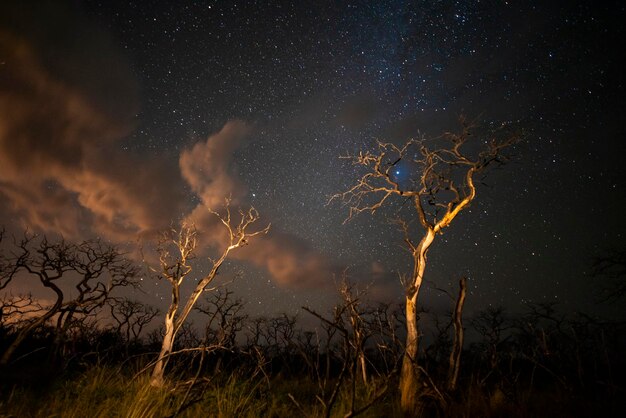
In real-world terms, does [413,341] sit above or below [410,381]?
above

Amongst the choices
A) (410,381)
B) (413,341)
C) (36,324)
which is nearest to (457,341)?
(413,341)

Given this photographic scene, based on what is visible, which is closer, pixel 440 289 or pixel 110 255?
pixel 440 289

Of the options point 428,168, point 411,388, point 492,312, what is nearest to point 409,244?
point 428,168

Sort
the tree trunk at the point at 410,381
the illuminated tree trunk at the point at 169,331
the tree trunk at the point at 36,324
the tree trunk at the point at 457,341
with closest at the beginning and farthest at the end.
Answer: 1. the tree trunk at the point at 457,341
2. the tree trunk at the point at 410,381
3. the tree trunk at the point at 36,324
4. the illuminated tree trunk at the point at 169,331

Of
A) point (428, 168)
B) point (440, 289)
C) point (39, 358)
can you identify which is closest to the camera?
point (440, 289)

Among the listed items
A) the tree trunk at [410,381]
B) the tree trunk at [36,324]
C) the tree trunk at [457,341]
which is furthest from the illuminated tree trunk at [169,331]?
the tree trunk at [457,341]

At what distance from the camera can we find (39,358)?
2362 cm

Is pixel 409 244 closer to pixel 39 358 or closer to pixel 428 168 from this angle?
pixel 428 168

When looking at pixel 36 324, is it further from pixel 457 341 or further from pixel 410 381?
pixel 457 341

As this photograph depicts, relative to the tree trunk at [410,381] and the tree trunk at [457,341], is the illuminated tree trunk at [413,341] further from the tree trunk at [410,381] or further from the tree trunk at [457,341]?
the tree trunk at [457,341]

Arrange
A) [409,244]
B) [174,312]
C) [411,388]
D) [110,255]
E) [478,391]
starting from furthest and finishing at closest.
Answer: [110,255] < [174,312] < [409,244] < [411,388] < [478,391]

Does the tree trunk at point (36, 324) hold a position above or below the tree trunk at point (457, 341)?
below

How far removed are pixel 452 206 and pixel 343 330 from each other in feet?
28.8

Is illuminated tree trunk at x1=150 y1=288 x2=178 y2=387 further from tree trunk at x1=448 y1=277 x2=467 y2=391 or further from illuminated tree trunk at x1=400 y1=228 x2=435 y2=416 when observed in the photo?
tree trunk at x1=448 y1=277 x2=467 y2=391
